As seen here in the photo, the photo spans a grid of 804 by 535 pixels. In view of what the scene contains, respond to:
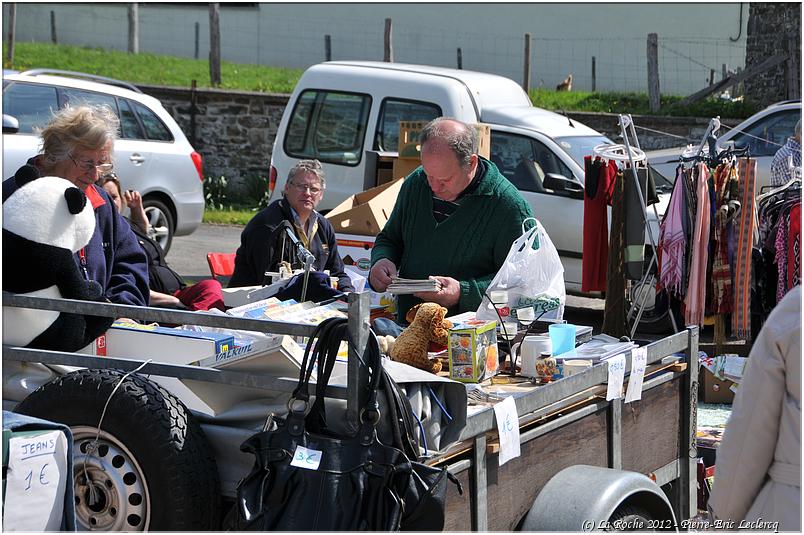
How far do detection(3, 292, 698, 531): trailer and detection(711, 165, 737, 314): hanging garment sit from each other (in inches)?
168

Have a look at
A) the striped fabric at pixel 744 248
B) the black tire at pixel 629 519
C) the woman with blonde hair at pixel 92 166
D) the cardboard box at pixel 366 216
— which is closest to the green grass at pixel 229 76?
the striped fabric at pixel 744 248

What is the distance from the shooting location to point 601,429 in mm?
3451

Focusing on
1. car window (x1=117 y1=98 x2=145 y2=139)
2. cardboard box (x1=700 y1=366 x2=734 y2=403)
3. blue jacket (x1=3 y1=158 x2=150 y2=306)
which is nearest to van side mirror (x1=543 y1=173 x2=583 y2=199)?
cardboard box (x1=700 y1=366 x2=734 y2=403)

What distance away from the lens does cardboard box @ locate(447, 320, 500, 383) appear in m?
3.29

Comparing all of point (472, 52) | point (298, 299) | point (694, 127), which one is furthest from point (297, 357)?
point (472, 52)

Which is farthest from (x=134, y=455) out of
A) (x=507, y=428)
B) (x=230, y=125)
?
(x=230, y=125)

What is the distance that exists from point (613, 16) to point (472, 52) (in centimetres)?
316

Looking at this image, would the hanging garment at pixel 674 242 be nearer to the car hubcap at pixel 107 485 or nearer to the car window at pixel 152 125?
the car hubcap at pixel 107 485

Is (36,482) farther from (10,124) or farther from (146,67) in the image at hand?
(146,67)

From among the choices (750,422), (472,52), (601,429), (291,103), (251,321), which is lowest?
(601,429)

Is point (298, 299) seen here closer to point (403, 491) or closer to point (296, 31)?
point (403, 491)

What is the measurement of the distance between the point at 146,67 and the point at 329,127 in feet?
40.8

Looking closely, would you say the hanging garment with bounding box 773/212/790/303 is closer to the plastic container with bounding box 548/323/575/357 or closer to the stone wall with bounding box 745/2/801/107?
the plastic container with bounding box 548/323/575/357

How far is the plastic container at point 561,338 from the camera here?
3594 mm
